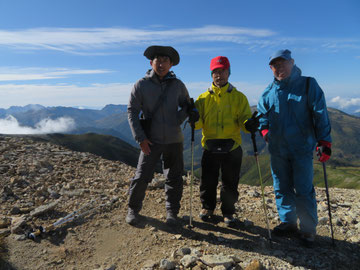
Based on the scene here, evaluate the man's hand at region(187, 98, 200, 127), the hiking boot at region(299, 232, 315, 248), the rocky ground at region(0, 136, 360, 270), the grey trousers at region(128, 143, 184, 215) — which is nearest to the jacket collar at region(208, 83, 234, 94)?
the man's hand at region(187, 98, 200, 127)

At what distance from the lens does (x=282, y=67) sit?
5.35 metres

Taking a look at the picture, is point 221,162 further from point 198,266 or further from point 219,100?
point 198,266

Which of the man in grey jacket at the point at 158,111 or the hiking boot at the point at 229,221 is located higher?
the man in grey jacket at the point at 158,111

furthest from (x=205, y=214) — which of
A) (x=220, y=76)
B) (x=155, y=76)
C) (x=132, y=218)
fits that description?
(x=155, y=76)

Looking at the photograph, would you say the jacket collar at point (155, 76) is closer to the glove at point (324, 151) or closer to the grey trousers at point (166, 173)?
the grey trousers at point (166, 173)

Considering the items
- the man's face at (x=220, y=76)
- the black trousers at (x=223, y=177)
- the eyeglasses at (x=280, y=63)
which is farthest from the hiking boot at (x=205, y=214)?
the eyeglasses at (x=280, y=63)

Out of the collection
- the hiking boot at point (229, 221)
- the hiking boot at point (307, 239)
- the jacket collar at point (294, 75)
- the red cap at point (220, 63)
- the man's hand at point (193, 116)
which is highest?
the red cap at point (220, 63)

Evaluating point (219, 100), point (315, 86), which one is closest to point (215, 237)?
point (219, 100)

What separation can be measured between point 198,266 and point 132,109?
3.69 m

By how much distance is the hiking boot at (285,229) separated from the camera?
5.85 meters

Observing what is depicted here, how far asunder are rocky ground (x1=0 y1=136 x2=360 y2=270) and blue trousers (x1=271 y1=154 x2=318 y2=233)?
1.96 feet

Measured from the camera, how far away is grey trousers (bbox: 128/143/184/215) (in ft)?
20.0

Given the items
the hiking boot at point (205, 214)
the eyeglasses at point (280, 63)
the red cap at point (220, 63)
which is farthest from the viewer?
the hiking boot at point (205, 214)

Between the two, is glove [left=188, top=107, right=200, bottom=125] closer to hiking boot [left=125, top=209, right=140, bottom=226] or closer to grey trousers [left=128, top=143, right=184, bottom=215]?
grey trousers [left=128, top=143, right=184, bottom=215]
